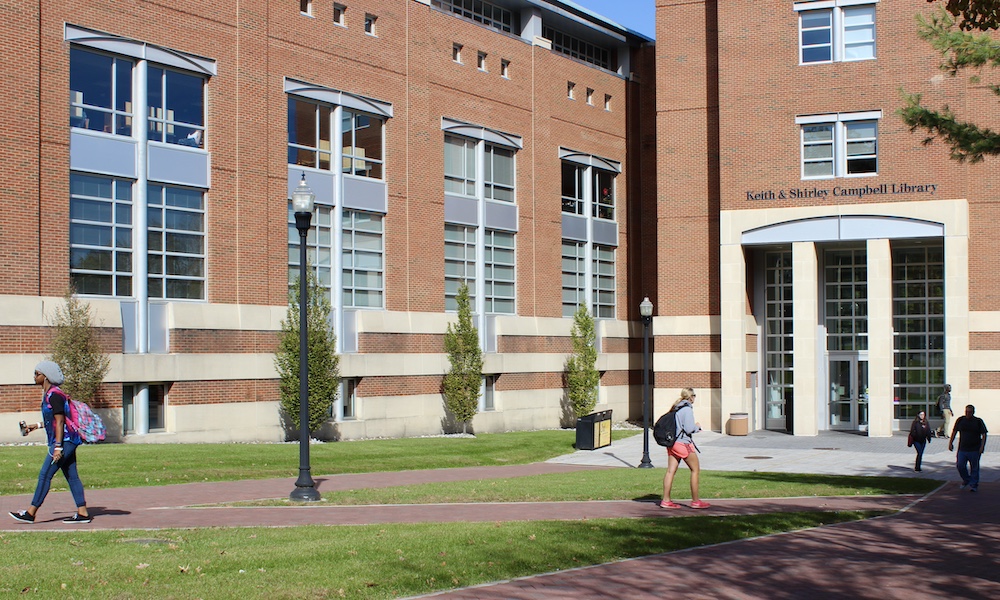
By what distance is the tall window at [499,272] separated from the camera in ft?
125

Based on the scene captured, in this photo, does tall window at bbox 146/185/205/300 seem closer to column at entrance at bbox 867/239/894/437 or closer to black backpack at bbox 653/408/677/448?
black backpack at bbox 653/408/677/448

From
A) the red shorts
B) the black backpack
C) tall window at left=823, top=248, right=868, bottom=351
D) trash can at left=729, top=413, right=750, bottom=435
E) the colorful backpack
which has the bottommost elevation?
trash can at left=729, top=413, right=750, bottom=435

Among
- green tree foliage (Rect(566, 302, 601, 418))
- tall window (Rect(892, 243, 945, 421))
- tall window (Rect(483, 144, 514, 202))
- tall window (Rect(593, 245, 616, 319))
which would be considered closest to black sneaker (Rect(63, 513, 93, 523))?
tall window (Rect(483, 144, 514, 202))

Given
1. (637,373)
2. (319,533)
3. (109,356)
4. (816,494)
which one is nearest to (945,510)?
(816,494)

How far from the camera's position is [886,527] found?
14539 mm

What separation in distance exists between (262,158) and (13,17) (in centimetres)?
744

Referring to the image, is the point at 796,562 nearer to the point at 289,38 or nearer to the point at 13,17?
the point at 13,17

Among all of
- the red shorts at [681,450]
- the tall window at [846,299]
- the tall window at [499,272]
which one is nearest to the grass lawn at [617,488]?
the red shorts at [681,450]

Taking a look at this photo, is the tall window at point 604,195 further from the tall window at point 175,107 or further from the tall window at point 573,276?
the tall window at point 175,107

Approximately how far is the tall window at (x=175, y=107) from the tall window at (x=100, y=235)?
1876mm

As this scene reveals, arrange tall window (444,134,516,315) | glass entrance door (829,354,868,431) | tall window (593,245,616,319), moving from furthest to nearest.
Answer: tall window (593,245,616,319), glass entrance door (829,354,868,431), tall window (444,134,516,315)

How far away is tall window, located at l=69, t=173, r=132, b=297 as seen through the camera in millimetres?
25938

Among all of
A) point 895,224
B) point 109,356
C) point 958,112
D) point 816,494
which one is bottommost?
point 816,494

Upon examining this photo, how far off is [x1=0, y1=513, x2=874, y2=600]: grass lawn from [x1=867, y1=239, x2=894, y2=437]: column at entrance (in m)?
21.9
